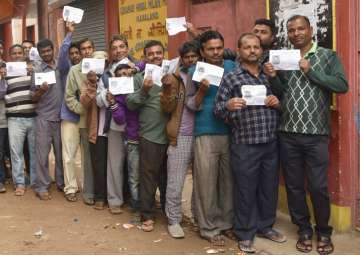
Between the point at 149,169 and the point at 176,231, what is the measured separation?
645 millimetres

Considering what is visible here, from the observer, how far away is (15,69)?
238 inches

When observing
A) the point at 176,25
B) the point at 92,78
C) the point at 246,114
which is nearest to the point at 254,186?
the point at 246,114

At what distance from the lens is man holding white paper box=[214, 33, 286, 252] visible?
13.9ft

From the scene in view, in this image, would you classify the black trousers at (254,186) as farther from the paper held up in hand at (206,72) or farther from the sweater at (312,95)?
the paper held up in hand at (206,72)

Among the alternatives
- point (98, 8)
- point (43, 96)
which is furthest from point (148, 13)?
point (43, 96)

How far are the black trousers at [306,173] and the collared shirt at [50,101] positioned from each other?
2.87 meters

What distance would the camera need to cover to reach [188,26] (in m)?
5.12

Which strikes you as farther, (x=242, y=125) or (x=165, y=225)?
(x=165, y=225)

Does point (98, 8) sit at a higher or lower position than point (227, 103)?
higher

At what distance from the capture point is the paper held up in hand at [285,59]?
4.03 meters

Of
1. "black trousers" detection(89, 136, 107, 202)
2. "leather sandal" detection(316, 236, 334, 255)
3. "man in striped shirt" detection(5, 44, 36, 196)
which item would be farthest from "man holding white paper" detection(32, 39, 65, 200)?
"leather sandal" detection(316, 236, 334, 255)

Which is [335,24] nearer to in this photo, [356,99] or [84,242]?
[356,99]

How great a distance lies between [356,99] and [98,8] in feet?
22.8

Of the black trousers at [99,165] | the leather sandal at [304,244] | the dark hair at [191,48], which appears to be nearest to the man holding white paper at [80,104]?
the black trousers at [99,165]
